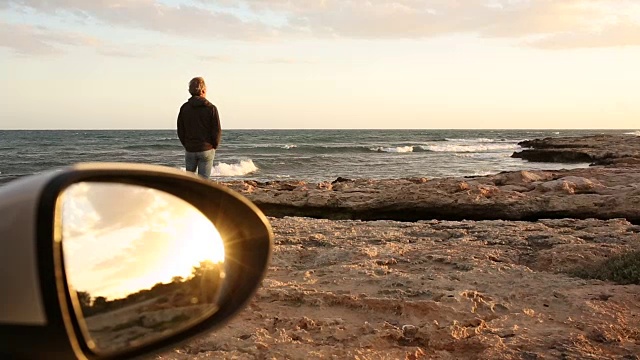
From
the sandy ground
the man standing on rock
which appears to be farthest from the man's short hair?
the sandy ground

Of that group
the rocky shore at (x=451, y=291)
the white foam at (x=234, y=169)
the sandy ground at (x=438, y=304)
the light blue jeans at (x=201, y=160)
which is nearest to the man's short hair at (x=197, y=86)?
the light blue jeans at (x=201, y=160)

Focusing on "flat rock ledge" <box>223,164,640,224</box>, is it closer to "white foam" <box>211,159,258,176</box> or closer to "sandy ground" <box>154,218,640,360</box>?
"sandy ground" <box>154,218,640,360</box>

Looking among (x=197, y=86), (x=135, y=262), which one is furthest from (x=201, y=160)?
(x=135, y=262)

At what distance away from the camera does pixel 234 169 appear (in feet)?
93.7

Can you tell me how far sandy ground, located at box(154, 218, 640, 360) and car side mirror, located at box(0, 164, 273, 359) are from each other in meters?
0.32

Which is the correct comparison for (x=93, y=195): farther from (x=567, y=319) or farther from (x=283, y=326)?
(x=567, y=319)

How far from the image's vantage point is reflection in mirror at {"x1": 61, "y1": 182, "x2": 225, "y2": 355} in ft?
3.76

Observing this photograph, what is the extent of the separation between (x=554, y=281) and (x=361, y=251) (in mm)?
1742

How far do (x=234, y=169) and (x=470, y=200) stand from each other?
2116 cm

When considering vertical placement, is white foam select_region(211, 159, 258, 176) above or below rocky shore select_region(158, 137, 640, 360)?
below

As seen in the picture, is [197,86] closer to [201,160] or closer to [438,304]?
[201,160]

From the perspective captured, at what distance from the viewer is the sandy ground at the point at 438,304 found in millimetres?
3002

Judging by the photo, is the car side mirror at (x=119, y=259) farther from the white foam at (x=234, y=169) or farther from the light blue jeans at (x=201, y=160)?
the white foam at (x=234, y=169)

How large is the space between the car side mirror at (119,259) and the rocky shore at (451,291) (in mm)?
1502
